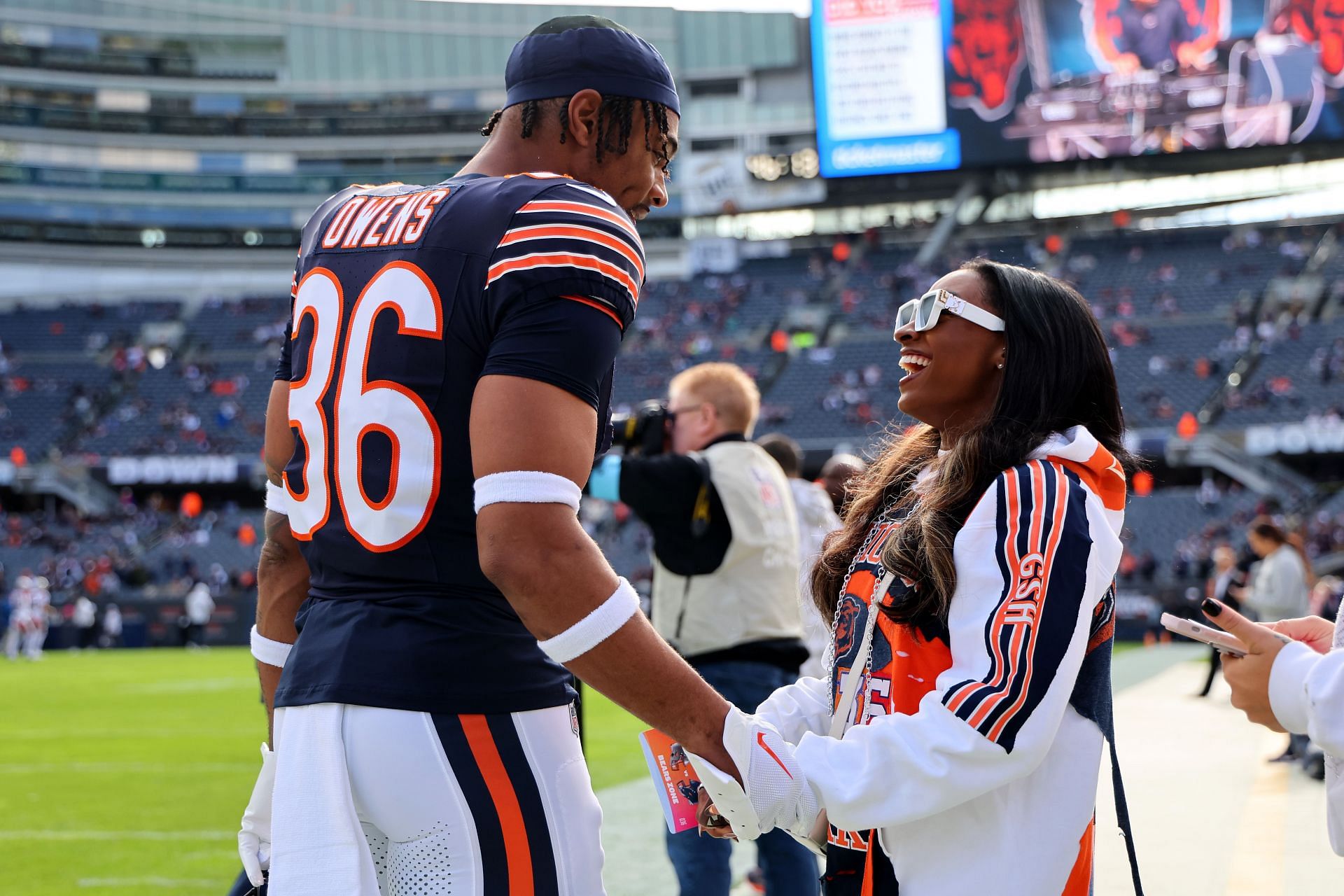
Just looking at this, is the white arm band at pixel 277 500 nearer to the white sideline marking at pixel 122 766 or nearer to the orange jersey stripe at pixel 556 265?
the orange jersey stripe at pixel 556 265

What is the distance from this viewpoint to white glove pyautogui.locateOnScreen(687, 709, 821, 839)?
1.89 meters

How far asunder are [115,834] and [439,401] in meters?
6.76

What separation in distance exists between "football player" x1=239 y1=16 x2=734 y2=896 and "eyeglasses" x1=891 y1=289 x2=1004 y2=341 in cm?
58

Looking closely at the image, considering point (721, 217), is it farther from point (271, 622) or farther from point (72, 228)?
point (271, 622)

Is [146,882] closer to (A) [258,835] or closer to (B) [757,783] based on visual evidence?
(A) [258,835]

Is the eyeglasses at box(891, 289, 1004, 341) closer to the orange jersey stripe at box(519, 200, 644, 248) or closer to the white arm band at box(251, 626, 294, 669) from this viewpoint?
the orange jersey stripe at box(519, 200, 644, 248)

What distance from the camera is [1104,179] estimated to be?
41.5 metres

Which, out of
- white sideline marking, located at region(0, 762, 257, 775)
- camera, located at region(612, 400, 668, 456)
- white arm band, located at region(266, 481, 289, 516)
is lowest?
white sideline marking, located at region(0, 762, 257, 775)

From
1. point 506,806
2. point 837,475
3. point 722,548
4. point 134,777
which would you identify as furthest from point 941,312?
point 134,777

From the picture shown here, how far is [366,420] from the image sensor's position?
1978mm

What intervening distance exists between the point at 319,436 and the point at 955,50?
3495 centimetres

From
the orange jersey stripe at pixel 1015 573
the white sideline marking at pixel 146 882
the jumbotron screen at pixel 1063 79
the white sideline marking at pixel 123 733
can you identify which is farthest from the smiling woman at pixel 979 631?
the jumbotron screen at pixel 1063 79

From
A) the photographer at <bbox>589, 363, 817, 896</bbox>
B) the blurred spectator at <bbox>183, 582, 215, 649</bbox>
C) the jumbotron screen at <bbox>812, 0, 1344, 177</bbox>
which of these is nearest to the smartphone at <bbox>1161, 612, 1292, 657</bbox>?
the photographer at <bbox>589, 363, 817, 896</bbox>

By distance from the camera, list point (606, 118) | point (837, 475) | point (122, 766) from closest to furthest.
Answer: point (606, 118) < point (837, 475) < point (122, 766)
